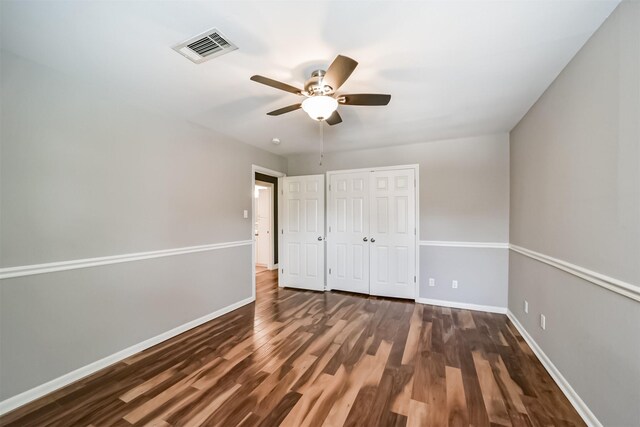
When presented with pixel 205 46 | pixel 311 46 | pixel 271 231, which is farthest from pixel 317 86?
pixel 271 231

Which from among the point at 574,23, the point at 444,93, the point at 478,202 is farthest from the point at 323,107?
the point at 478,202

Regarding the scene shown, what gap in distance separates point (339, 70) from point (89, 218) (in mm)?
2355

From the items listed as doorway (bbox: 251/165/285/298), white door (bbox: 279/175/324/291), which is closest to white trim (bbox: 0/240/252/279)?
white door (bbox: 279/175/324/291)

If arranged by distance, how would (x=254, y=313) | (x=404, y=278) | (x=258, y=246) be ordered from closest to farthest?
(x=254, y=313), (x=404, y=278), (x=258, y=246)

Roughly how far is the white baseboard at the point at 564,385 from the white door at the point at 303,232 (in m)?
2.85

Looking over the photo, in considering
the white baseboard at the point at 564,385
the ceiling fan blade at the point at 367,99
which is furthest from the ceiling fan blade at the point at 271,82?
the white baseboard at the point at 564,385

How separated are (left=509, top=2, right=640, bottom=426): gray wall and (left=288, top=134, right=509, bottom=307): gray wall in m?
1.07

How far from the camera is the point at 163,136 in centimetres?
271

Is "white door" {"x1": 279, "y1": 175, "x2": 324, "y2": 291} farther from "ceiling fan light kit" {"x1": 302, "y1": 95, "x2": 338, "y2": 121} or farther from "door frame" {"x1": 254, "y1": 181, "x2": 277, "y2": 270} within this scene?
"ceiling fan light kit" {"x1": 302, "y1": 95, "x2": 338, "y2": 121}

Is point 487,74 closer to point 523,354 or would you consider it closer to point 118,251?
point 523,354

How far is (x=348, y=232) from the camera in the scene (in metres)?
4.28

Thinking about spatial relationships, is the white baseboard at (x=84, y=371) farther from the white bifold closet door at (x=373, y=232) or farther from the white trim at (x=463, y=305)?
the white trim at (x=463, y=305)

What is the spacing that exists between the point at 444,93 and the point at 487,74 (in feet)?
1.22

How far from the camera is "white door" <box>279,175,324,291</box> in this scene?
4461 mm
